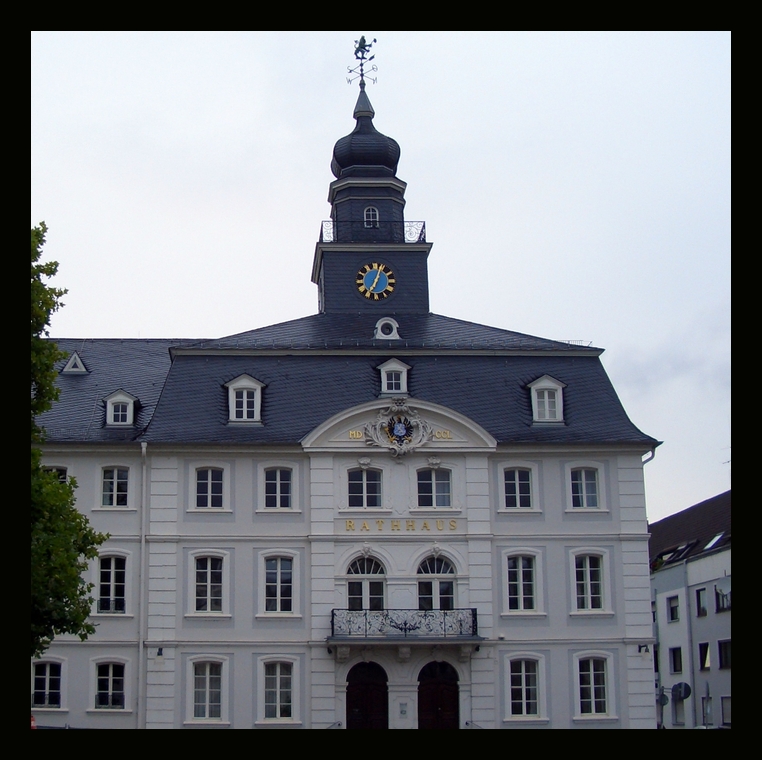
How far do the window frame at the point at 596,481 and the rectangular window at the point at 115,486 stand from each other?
45.4 ft

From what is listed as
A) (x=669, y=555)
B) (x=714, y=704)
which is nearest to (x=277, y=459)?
(x=714, y=704)

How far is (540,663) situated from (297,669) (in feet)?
24.1

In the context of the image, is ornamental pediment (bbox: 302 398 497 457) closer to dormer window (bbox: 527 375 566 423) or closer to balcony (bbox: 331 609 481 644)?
dormer window (bbox: 527 375 566 423)

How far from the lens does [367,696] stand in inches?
1447

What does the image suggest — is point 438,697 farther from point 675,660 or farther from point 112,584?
point 675,660

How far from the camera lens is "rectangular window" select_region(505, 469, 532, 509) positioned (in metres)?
38.8

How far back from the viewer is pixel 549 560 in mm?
38281

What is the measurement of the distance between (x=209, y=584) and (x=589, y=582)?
Answer: 1172 centimetres

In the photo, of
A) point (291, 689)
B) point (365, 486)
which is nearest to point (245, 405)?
point (365, 486)

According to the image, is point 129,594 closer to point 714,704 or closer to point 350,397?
point 350,397

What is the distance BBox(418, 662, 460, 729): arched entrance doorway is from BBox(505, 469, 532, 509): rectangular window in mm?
5441

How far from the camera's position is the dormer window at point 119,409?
1553 inches

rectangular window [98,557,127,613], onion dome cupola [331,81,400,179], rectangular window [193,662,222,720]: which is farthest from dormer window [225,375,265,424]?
onion dome cupola [331,81,400,179]

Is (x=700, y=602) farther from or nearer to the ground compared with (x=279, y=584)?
nearer to the ground
